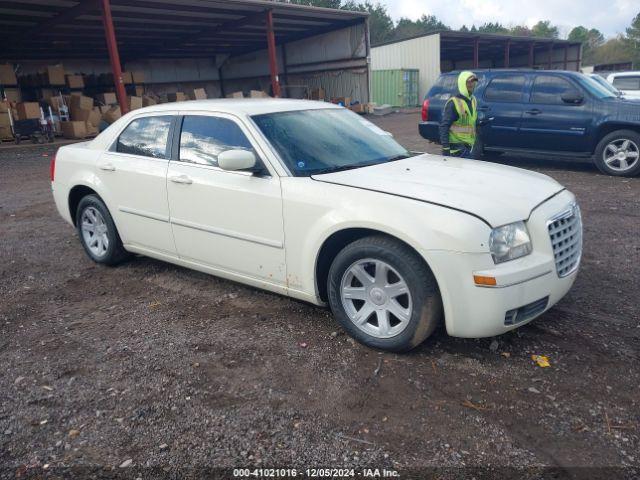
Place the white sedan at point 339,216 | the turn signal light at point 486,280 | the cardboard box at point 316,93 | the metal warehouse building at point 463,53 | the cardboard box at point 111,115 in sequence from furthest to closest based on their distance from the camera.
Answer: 1. the metal warehouse building at point 463,53
2. the cardboard box at point 316,93
3. the cardboard box at point 111,115
4. the white sedan at point 339,216
5. the turn signal light at point 486,280

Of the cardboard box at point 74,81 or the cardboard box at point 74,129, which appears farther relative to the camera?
the cardboard box at point 74,81

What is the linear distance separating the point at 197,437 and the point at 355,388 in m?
0.90

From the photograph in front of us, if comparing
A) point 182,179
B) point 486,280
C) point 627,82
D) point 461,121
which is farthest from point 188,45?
point 486,280

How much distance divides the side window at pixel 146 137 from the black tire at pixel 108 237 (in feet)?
1.95

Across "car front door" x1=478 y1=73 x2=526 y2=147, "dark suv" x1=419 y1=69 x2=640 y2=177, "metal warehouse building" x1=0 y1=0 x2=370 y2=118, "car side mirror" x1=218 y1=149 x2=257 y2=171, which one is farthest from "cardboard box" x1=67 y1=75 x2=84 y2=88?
"car side mirror" x1=218 y1=149 x2=257 y2=171

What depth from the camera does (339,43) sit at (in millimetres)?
22109

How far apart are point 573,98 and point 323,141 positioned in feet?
21.0

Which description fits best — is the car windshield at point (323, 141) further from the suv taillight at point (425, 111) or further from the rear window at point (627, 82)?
the rear window at point (627, 82)

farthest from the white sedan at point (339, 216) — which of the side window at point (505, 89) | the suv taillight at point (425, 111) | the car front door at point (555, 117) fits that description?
the suv taillight at point (425, 111)

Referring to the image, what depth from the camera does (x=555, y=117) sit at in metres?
8.77

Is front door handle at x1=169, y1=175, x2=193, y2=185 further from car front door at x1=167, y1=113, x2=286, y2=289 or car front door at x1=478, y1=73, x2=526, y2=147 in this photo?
car front door at x1=478, y1=73, x2=526, y2=147

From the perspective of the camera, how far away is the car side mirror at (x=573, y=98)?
28.0 feet

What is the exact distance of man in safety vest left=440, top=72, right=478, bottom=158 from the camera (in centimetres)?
638

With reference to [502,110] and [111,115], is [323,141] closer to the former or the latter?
[502,110]
